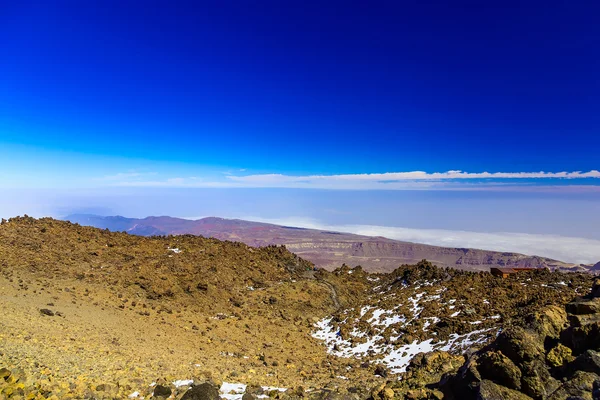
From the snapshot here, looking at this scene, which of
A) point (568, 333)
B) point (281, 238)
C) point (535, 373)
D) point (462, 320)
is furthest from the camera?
point (281, 238)

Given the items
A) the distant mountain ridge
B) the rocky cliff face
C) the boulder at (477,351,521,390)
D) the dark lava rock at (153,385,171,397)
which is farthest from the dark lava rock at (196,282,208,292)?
the distant mountain ridge

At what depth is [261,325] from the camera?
17844 mm

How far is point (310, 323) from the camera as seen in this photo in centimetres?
1947

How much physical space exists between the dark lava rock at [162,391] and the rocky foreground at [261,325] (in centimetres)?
3

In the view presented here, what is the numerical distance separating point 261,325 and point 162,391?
9830mm

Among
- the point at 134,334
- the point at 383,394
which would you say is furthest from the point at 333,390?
the point at 134,334

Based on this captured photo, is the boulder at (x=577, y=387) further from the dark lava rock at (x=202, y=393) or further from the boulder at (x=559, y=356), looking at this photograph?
the dark lava rock at (x=202, y=393)

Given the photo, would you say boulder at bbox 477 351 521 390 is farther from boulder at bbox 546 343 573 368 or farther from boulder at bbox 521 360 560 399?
boulder at bbox 546 343 573 368

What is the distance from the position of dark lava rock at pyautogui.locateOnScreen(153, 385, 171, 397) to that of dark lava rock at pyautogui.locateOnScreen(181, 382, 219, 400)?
23.3 inches

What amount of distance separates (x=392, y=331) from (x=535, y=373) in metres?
10.3

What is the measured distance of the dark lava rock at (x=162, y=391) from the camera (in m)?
8.22

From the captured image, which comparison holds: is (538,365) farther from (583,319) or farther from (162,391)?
(162,391)

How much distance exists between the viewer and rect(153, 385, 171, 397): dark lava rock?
8219 mm

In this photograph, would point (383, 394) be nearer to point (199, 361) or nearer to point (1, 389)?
point (199, 361)
